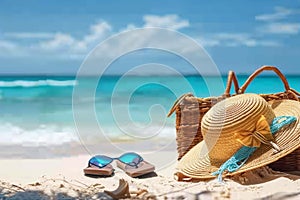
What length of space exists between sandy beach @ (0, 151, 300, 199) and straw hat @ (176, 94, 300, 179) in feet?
0.46

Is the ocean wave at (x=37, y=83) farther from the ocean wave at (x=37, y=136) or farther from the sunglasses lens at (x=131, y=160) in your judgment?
the sunglasses lens at (x=131, y=160)

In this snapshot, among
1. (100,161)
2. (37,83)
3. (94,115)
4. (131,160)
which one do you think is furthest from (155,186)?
(37,83)

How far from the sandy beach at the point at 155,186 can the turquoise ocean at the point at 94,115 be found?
1083 millimetres

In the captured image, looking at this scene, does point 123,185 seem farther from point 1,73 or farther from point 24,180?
point 1,73

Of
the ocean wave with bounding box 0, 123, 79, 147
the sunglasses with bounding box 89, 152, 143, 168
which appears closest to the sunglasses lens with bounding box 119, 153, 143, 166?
the sunglasses with bounding box 89, 152, 143, 168

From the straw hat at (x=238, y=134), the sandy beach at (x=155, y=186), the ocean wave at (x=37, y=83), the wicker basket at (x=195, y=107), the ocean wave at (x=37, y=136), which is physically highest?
the ocean wave at (x=37, y=83)

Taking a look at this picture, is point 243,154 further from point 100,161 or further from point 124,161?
point 100,161

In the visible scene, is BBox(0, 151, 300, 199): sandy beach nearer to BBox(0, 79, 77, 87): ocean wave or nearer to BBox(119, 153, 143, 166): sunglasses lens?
BBox(119, 153, 143, 166): sunglasses lens

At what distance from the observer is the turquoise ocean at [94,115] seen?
6.74 meters

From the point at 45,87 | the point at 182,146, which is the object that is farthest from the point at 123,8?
the point at 182,146

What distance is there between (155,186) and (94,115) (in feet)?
22.4

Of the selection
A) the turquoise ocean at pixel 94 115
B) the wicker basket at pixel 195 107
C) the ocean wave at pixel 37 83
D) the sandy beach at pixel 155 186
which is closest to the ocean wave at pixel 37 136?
the turquoise ocean at pixel 94 115

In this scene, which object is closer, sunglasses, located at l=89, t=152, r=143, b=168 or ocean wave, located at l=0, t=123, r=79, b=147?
sunglasses, located at l=89, t=152, r=143, b=168

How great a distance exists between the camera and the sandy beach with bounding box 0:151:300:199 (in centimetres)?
291
